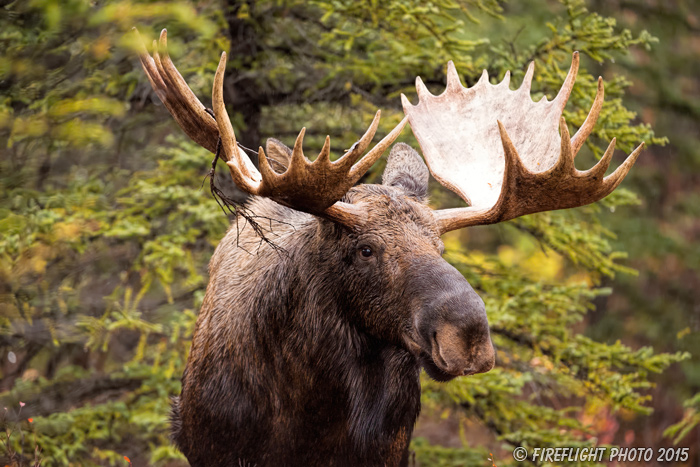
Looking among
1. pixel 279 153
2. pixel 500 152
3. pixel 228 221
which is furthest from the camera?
pixel 228 221

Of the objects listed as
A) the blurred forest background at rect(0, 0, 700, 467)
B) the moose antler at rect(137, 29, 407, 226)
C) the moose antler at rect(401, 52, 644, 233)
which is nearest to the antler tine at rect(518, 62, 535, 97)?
the moose antler at rect(401, 52, 644, 233)

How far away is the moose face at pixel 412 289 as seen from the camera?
118 inches

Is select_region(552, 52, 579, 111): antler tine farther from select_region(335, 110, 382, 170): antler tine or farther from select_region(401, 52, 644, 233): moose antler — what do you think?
select_region(335, 110, 382, 170): antler tine

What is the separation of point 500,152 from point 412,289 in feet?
5.02

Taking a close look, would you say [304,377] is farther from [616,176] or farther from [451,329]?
[616,176]

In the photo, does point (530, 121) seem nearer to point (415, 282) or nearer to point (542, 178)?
point (542, 178)

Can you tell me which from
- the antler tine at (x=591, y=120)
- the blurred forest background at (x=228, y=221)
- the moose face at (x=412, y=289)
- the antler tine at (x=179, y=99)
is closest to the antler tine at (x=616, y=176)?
the antler tine at (x=591, y=120)

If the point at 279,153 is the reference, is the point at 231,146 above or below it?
above

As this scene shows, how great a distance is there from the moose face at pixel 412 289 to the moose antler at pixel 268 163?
0.15 m

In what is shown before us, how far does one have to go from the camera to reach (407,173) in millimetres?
4152

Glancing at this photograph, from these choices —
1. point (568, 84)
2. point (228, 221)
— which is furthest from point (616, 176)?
point (228, 221)

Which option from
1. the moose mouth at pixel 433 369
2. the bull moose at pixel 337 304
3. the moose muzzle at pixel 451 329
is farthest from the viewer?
the bull moose at pixel 337 304

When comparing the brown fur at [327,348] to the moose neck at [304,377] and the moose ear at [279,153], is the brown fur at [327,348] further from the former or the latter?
the moose ear at [279,153]

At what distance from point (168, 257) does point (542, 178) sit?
140 inches
